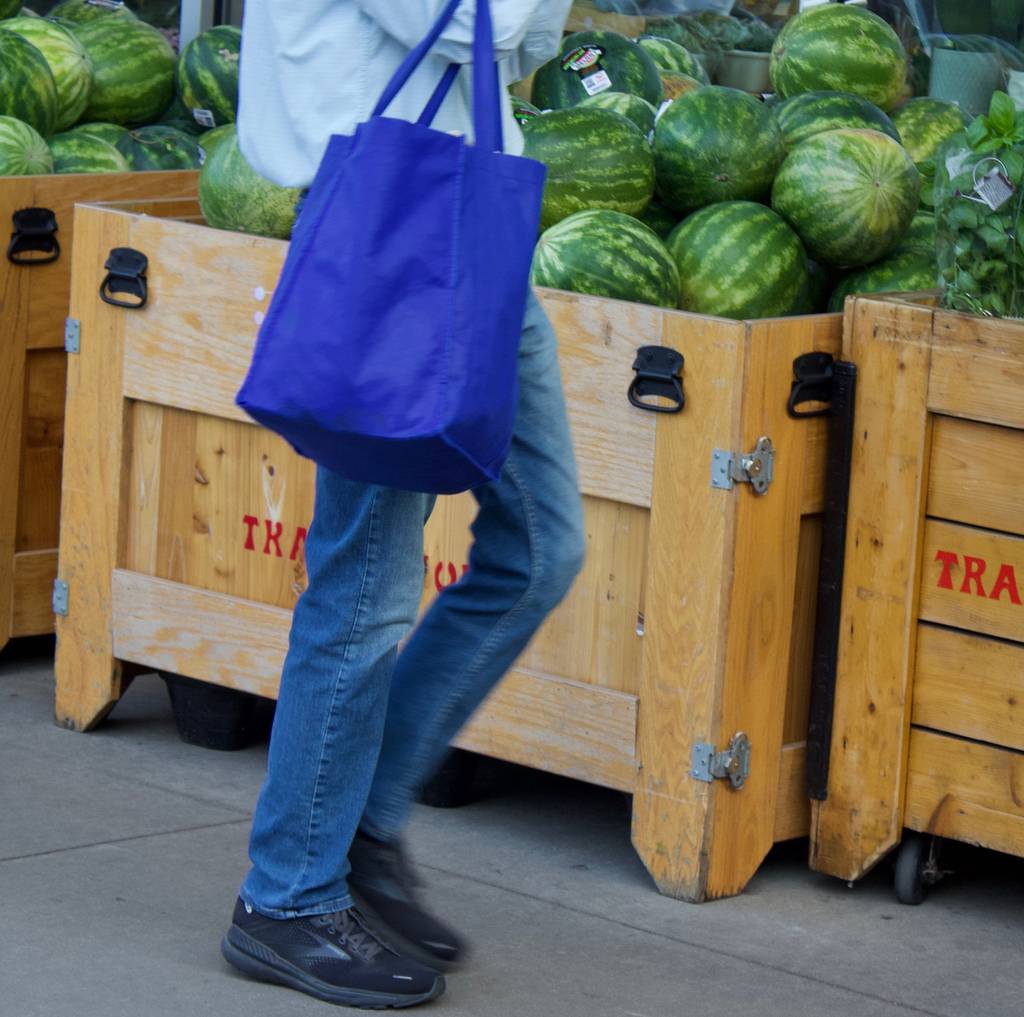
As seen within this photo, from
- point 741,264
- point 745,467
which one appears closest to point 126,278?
point 741,264

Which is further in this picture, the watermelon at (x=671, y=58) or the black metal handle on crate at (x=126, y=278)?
the watermelon at (x=671, y=58)

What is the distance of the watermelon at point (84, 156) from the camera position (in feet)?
15.3

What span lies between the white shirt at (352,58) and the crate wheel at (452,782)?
139 centimetres

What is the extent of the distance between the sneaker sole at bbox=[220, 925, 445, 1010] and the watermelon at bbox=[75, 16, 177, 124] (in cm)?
298

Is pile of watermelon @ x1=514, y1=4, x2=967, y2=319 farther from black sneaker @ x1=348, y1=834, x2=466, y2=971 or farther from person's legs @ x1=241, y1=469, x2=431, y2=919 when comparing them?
black sneaker @ x1=348, y1=834, x2=466, y2=971

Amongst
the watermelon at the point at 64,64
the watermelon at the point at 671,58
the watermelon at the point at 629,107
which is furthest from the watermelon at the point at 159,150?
the watermelon at the point at 671,58

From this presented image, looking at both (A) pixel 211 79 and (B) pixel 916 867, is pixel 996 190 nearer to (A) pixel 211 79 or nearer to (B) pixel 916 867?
(B) pixel 916 867

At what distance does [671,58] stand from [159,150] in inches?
55.9

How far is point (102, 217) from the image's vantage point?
388cm

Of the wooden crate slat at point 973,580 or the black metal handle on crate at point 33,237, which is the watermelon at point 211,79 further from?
the wooden crate slat at point 973,580

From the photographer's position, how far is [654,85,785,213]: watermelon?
3.87m

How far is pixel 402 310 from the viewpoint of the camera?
232 cm

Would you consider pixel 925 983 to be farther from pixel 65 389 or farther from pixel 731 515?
pixel 65 389

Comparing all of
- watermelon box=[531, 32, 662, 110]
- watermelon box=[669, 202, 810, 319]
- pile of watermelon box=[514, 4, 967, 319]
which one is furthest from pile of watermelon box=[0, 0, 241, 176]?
watermelon box=[669, 202, 810, 319]
